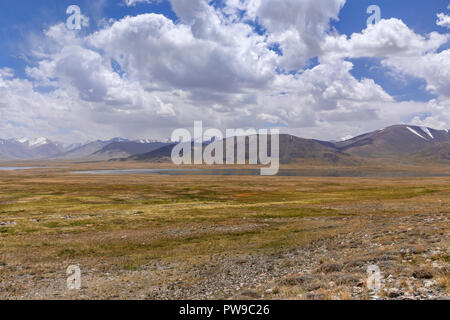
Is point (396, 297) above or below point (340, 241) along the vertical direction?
above

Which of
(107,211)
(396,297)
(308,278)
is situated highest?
(396,297)

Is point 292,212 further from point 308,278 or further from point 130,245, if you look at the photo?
point 308,278

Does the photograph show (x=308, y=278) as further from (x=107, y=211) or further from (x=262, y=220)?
(x=107, y=211)

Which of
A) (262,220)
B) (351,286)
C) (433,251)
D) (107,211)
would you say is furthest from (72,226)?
(433,251)

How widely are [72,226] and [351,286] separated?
40.6m

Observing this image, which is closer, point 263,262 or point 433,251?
point 433,251

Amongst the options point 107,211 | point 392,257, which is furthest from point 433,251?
point 107,211

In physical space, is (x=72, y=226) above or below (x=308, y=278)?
below

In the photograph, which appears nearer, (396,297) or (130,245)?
(396,297)

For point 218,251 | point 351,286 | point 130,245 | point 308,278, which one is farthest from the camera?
point 130,245
